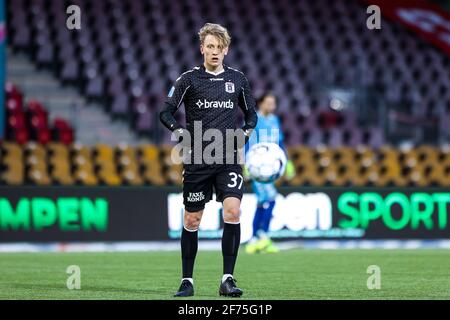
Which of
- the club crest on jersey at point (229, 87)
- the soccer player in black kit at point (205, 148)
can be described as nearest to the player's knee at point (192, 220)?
the soccer player in black kit at point (205, 148)

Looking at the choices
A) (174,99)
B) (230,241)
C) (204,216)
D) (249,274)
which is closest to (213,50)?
(174,99)

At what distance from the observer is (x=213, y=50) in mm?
8836

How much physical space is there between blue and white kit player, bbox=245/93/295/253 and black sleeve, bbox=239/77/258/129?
16.5 feet

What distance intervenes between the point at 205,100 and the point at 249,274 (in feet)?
9.89

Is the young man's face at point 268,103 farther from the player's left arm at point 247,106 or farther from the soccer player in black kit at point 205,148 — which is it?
the soccer player in black kit at point 205,148

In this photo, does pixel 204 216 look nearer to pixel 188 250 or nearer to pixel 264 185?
pixel 264 185

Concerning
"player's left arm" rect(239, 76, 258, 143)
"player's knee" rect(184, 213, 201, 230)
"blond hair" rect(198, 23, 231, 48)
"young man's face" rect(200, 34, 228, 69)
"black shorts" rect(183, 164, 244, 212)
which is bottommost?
"player's knee" rect(184, 213, 201, 230)

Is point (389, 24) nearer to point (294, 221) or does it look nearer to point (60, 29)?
point (60, 29)

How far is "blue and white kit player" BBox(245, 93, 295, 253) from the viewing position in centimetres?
1446

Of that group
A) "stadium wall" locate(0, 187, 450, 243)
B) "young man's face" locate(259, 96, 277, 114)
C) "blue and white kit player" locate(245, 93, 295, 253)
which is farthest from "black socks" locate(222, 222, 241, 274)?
"stadium wall" locate(0, 187, 450, 243)

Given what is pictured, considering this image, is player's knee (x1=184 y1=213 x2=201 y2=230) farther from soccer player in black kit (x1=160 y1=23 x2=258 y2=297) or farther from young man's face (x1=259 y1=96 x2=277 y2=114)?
young man's face (x1=259 y1=96 x2=277 y2=114)

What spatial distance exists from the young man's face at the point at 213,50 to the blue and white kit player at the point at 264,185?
540 cm

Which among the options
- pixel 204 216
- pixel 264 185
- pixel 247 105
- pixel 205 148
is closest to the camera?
pixel 205 148

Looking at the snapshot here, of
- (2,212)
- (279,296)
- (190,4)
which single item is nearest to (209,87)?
(279,296)
